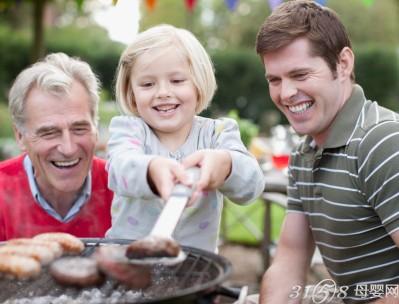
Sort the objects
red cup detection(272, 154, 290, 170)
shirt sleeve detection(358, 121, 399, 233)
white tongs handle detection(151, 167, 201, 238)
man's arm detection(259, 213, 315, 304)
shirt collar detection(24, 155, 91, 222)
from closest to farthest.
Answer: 1. white tongs handle detection(151, 167, 201, 238)
2. shirt sleeve detection(358, 121, 399, 233)
3. man's arm detection(259, 213, 315, 304)
4. shirt collar detection(24, 155, 91, 222)
5. red cup detection(272, 154, 290, 170)

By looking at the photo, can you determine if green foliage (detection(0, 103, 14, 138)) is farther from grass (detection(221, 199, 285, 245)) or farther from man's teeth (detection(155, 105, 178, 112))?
man's teeth (detection(155, 105, 178, 112))

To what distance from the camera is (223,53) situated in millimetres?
18016

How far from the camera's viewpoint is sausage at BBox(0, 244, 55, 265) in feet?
5.65

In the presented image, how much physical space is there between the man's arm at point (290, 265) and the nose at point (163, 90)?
2.48ft

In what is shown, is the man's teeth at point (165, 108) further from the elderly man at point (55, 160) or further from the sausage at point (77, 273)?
the sausage at point (77, 273)

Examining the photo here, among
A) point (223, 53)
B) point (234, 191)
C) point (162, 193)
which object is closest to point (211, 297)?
point (162, 193)

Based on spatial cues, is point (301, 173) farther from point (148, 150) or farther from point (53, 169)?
point (53, 169)

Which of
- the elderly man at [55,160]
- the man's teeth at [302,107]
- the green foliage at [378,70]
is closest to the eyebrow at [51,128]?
the elderly man at [55,160]

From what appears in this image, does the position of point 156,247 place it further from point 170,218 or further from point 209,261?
point 209,261

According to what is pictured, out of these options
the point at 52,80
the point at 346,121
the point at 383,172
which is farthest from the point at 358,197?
the point at 52,80

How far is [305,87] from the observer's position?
2.23m

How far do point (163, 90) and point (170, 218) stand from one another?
24.2 inches

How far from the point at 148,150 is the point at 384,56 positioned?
16.9m

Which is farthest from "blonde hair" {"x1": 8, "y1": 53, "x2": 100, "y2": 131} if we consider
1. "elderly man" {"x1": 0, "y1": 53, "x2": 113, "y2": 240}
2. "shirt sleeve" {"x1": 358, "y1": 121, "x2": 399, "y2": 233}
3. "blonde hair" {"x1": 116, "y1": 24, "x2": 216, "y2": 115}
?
"shirt sleeve" {"x1": 358, "y1": 121, "x2": 399, "y2": 233}
